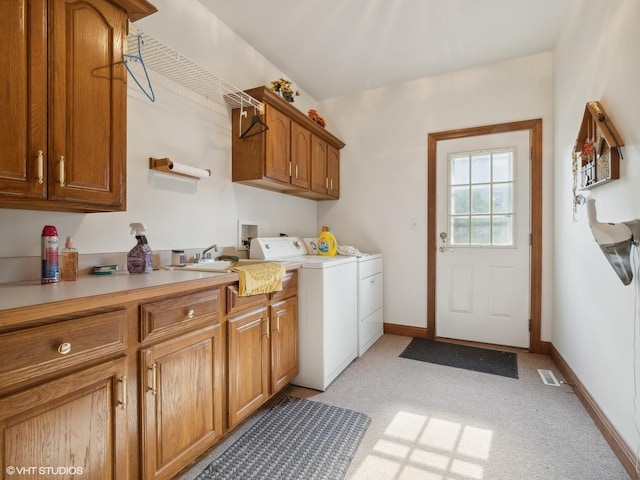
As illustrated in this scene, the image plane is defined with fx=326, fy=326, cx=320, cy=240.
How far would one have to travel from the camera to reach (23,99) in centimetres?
109

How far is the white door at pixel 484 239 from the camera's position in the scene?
293 cm

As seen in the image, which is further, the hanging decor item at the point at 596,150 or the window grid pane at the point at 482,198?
the window grid pane at the point at 482,198

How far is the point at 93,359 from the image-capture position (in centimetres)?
102

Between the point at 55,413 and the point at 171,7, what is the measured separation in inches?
84.4

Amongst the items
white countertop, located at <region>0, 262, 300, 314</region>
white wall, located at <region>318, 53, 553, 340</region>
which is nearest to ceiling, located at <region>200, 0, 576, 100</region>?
white wall, located at <region>318, 53, 553, 340</region>

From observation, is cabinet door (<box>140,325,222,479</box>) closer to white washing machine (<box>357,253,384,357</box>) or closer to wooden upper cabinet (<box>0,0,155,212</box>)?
wooden upper cabinet (<box>0,0,155,212</box>)

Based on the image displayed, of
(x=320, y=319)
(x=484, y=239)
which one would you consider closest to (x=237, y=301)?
(x=320, y=319)

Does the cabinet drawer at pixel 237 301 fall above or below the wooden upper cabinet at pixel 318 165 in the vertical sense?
below

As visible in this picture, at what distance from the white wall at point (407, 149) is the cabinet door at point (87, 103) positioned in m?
2.48

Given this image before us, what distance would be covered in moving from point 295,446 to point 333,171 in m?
2.56

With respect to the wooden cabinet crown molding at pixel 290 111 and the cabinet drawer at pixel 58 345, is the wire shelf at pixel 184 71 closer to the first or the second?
the wooden cabinet crown molding at pixel 290 111

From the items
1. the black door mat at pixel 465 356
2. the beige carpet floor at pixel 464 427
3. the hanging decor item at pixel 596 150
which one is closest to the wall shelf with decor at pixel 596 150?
the hanging decor item at pixel 596 150

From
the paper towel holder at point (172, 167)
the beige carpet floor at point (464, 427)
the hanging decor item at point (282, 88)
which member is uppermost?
the hanging decor item at point (282, 88)

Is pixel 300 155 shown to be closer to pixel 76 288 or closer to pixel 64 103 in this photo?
pixel 64 103
